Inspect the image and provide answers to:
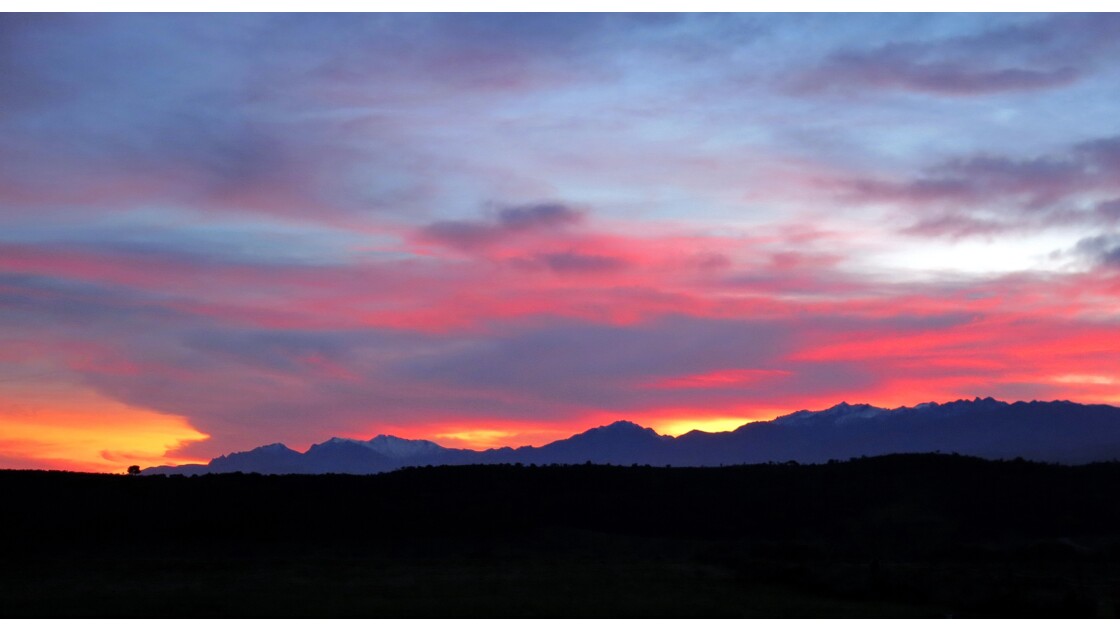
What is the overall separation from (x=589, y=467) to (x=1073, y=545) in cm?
2965

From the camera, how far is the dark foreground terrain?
106 feet

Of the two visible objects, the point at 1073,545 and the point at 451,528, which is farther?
the point at 451,528

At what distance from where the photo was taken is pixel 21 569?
45.8 m

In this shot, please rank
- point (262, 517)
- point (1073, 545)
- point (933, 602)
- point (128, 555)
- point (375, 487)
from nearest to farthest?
point (933, 602) → point (1073, 545) → point (128, 555) → point (262, 517) → point (375, 487)

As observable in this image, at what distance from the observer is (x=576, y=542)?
55656 mm

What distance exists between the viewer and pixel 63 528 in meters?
56.1

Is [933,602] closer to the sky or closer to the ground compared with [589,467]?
closer to the ground

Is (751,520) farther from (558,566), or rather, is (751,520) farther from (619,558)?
(558,566)

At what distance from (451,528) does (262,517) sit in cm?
1027

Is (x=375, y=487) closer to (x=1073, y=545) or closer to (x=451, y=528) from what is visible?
(x=451, y=528)

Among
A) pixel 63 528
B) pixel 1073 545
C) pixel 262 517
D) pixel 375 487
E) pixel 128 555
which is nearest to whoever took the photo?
pixel 1073 545

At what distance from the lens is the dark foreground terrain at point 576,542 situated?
106 feet

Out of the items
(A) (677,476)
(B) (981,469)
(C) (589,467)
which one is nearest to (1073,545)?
(B) (981,469)

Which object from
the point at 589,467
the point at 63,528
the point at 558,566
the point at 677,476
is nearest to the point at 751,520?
the point at 677,476
